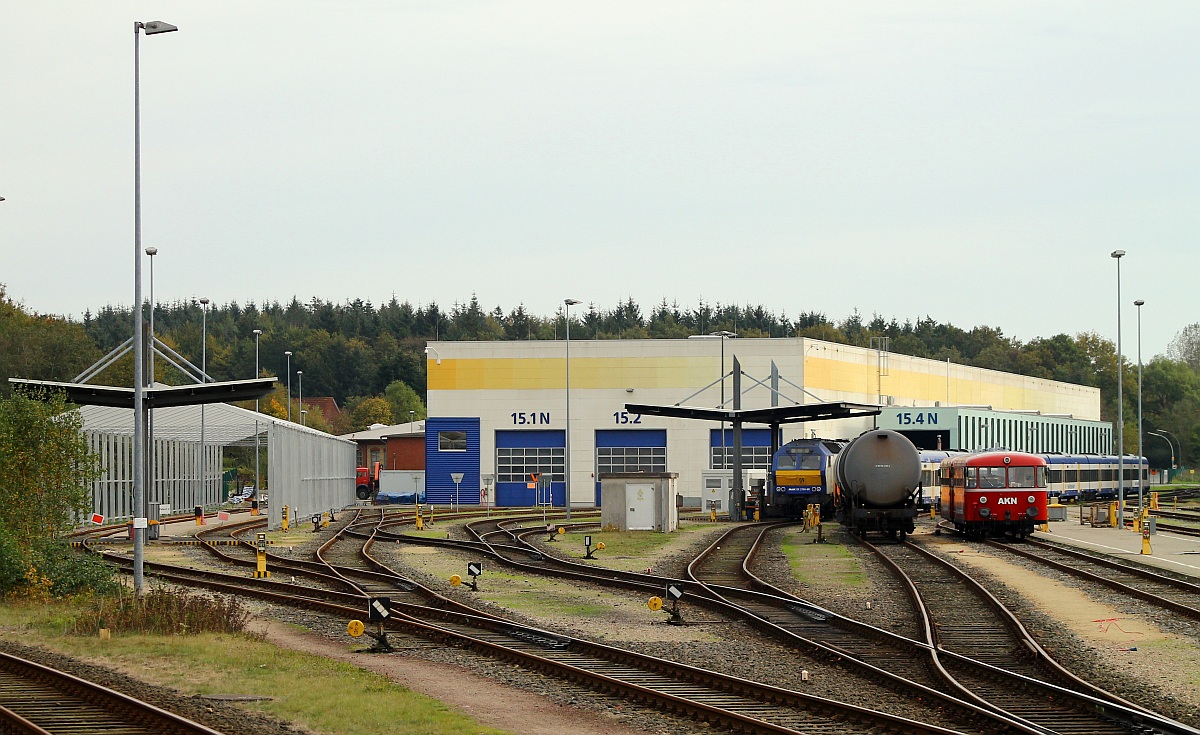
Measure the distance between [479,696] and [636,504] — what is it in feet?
103

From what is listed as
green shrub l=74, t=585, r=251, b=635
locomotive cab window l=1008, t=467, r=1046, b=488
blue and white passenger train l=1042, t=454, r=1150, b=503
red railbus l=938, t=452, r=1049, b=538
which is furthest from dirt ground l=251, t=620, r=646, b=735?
blue and white passenger train l=1042, t=454, r=1150, b=503

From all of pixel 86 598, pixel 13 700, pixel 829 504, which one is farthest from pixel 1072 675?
pixel 829 504

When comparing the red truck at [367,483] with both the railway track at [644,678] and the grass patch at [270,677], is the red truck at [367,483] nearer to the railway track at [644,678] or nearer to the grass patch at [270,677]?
the railway track at [644,678]

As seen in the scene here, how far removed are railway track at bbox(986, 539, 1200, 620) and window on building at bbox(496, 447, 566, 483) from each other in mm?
44094

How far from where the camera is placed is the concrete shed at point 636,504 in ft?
150

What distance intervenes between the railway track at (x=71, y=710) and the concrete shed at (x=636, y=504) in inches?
1232

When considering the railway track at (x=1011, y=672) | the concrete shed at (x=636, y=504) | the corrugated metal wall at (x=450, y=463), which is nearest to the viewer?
the railway track at (x=1011, y=672)

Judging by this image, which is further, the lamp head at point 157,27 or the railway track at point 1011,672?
the lamp head at point 157,27

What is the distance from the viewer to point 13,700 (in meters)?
13.8

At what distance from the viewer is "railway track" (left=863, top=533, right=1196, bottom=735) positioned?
42.5 feet

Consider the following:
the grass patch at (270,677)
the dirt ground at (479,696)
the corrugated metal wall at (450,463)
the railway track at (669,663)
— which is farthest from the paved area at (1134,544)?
the corrugated metal wall at (450,463)

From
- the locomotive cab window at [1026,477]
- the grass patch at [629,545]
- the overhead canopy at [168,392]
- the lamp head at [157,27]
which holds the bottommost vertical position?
the grass patch at [629,545]

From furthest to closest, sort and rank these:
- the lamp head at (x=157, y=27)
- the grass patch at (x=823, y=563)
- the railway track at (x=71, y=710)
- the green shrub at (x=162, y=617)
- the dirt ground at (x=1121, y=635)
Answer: the grass patch at (x=823, y=563) < the lamp head at (x=157, y=27) < the green shrub at (x=162, y=617) < the dirt ground at (x=1121, y=635) < the railway track at (x=71, y=710)

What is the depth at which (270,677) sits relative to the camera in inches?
606
